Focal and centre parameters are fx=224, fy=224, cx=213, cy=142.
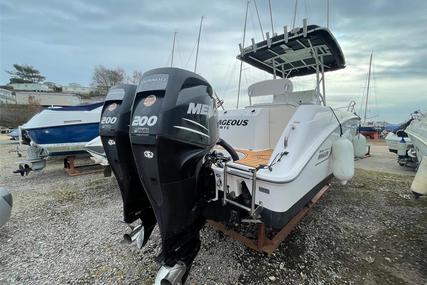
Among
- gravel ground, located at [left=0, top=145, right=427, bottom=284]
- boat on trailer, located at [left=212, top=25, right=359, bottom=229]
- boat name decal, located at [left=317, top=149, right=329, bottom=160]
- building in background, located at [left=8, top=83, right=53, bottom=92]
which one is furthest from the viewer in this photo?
building in background, located at [left=8, top=83, right=53, bottom=92]

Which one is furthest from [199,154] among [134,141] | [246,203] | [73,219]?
[73,219]

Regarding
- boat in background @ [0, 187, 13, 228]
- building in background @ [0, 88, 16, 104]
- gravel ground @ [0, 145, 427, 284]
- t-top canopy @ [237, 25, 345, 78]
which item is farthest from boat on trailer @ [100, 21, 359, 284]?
building in background @ [0, 88, 16, 104]

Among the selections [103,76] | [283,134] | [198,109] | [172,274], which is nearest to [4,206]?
[172,274]

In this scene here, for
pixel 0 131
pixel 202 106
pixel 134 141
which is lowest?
pixel 0 131

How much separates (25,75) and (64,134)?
4694 centimetres

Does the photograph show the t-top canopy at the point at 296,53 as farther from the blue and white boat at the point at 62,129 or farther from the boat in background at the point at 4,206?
the blue and white boat at the point at 62,129

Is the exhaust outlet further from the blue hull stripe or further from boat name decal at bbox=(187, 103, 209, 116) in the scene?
the blue hull stripe

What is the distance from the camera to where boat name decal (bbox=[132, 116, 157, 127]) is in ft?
4.14

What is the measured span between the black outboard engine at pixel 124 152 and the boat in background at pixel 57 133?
14.6 ft

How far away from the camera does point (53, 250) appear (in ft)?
7.51

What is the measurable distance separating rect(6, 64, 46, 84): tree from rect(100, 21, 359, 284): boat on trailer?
50.7 meters

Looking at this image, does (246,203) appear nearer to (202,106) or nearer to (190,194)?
(190,194)

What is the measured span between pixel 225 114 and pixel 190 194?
193 centimetres

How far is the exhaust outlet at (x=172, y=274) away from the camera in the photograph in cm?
129
